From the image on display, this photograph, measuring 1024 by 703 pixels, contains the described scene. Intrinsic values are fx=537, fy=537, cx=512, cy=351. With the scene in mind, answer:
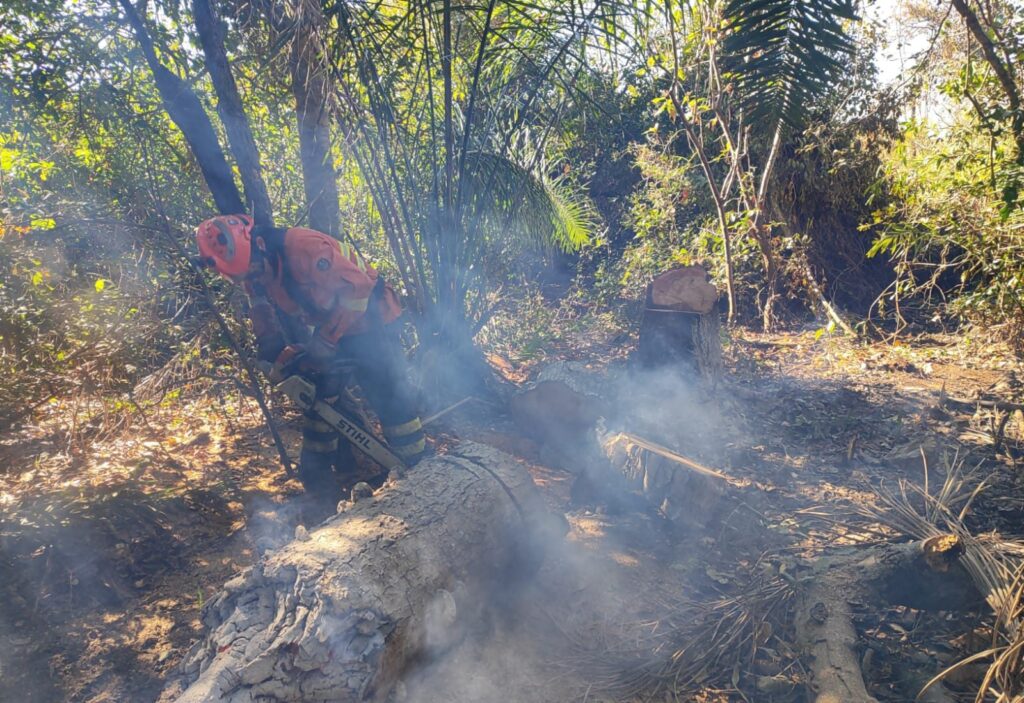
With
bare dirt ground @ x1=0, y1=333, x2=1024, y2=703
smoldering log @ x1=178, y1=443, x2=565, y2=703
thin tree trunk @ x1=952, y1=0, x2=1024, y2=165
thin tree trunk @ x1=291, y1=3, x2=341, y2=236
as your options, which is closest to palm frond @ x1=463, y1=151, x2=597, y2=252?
thin tree trunk @ x1=291, y1=3, x2=341, y2=236

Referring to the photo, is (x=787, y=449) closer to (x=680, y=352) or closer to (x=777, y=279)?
(x=680, y=352)

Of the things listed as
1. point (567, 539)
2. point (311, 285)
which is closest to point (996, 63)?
point (567, 539)

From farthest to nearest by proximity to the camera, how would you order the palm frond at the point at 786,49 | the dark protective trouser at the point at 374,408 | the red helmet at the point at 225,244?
the dark protective trouser at the point at 374,408 → the red helmet at the point at 225,244 → the palm frond at the point at 786,49

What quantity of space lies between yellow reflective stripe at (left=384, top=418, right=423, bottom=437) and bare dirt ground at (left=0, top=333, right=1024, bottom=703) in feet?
2.63

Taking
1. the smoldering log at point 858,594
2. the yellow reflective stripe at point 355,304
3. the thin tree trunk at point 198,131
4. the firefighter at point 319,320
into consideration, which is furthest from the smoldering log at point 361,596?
the thin tree trunk at point 198,131

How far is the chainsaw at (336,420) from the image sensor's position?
3420 millimetres

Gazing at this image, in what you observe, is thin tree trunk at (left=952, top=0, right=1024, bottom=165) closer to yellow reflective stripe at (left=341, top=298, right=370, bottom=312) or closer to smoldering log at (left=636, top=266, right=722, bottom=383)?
smoldering log at (left=636, top=266, right=722, bottom=383)

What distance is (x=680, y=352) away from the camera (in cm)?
481

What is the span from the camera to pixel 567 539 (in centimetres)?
321

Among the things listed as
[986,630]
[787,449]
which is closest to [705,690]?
[986,630]

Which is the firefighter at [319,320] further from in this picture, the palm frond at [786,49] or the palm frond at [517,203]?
the palm frond at [786,49]

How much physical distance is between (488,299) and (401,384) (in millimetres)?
3161

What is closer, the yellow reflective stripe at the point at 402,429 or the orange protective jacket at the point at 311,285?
the orange protective jacket at the point at 311,285

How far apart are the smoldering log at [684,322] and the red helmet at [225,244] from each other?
3253 millimetres
